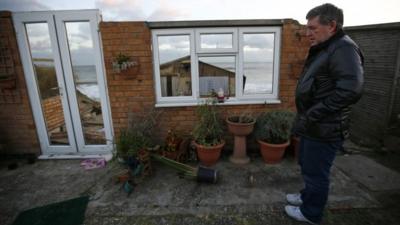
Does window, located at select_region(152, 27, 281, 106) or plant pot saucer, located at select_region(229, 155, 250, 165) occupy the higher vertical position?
window, located at select_region(152, 27, 281, 106)

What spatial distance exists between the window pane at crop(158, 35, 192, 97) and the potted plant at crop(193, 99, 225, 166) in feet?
1.57

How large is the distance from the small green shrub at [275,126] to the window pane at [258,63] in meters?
0.48

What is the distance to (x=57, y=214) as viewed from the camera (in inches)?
77.6

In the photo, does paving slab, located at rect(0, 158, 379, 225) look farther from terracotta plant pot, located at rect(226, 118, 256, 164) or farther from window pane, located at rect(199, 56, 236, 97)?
window pane, located at rect(199, 56, 236, 97)

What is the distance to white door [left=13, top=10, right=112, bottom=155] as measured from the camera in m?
2.73

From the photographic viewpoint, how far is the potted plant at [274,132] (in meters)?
2.63

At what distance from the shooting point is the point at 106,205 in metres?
2.07

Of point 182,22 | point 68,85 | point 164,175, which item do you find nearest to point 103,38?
point 68,85

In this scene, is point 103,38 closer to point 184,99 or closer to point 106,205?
point 184,99

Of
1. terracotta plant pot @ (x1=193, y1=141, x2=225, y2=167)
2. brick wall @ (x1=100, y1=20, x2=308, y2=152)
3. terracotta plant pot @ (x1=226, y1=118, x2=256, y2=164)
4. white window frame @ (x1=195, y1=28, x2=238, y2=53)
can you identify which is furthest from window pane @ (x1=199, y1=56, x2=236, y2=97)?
terracotta plant pot @ (x1=193, y1=141, x2=225, y2=167)

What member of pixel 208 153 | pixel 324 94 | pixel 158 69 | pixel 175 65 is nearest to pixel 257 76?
pixel 175 65

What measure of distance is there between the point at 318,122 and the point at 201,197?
1.40 metres

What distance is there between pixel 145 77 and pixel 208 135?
1219 millimetres

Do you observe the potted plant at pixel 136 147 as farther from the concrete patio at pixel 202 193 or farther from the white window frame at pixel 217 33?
the white window frame at pixel 217 33
